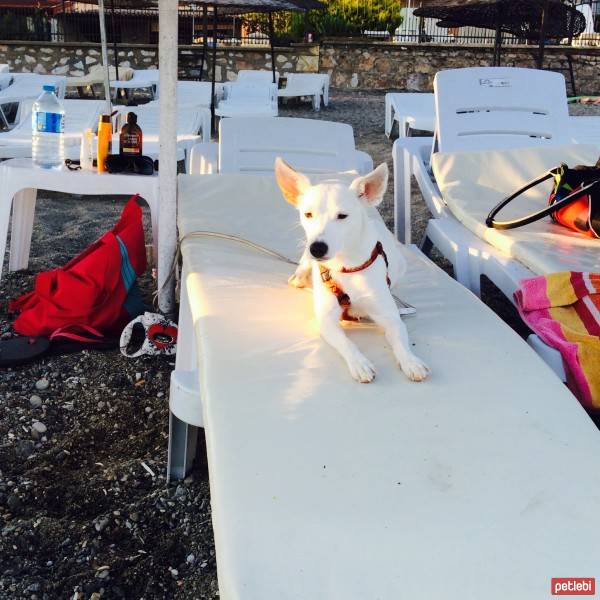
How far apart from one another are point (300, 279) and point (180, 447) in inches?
27.5

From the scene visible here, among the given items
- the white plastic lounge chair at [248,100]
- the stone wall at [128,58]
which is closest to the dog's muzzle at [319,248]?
the white plastic lounge chair at [248,100]

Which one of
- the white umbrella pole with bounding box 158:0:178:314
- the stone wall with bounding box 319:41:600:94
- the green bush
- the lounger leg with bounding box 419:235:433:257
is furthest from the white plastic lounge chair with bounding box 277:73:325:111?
the white umbrella pole with bounding box 158:0:178:314

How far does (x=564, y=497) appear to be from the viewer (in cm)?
142

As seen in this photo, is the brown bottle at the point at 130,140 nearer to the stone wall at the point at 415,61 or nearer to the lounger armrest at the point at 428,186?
the lounger armrest at the point at 428,186

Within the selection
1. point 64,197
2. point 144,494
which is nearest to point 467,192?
point 144,494

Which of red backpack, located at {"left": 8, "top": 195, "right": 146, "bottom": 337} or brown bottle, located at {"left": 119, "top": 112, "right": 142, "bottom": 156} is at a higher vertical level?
brown bottle, located at {"left": 119, "top": 112, "right": 142, "bottom": 156}

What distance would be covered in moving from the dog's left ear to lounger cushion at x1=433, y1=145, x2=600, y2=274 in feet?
2.96

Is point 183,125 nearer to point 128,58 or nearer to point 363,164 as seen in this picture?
point 363,164

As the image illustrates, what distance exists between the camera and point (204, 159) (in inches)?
168

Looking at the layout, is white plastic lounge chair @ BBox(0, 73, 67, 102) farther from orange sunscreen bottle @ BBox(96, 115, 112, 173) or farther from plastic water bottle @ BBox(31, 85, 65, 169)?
orange sunscreen bottle @ BBox(96, 115, 112, 173)

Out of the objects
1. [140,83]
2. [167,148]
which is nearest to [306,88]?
[140,83]

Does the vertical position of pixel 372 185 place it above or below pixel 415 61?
above

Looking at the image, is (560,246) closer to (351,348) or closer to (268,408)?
(351,348)

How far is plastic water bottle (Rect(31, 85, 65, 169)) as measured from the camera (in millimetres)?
3561
